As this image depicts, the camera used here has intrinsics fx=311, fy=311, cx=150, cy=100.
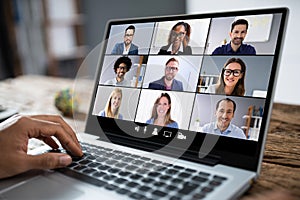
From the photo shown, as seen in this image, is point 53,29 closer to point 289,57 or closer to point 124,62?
point 289,57

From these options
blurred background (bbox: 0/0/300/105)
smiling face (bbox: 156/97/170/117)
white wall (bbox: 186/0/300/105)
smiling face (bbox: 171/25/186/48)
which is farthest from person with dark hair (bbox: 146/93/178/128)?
blurred background (bbox: 0/0/300/105)

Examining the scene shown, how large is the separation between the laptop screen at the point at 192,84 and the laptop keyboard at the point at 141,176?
0.21ft

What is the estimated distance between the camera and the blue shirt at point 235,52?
1.81 ft

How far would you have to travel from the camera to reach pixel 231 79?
558 mm

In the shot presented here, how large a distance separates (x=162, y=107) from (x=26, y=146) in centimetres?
26

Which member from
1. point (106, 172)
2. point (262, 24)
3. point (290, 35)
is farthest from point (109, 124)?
point (290, 35)

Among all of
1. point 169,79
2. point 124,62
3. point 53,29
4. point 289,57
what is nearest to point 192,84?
point 169,79

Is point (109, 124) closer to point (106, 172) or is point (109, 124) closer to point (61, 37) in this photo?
point (106, 172)

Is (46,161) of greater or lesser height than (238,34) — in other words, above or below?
below

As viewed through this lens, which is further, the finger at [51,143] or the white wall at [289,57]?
the white wall at [289,57]

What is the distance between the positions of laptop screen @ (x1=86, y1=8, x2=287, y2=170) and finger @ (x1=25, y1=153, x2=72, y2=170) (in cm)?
14

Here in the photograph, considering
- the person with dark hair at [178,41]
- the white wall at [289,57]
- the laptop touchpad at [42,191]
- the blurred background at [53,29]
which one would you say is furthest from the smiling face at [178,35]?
the blurred background at [53,29]

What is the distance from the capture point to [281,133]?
2.42 ft

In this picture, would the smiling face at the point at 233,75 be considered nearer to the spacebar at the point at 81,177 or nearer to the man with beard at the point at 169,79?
the man with beard at the point at 169,79
